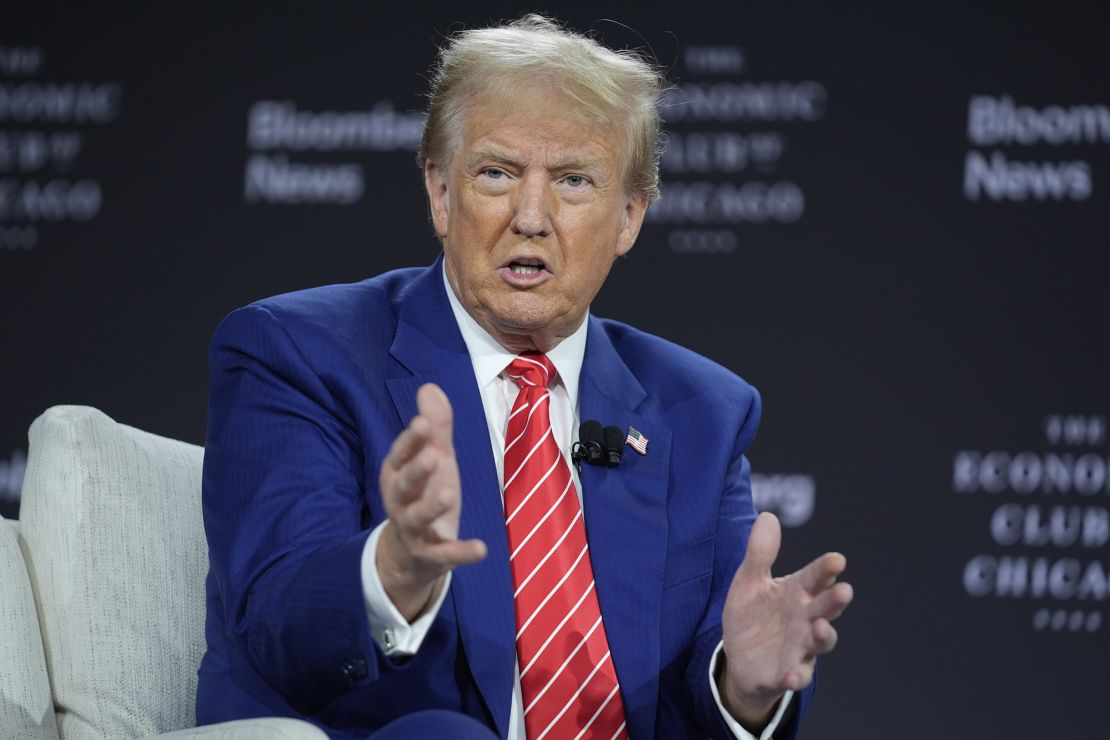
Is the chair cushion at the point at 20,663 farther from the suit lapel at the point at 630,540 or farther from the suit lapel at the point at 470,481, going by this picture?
the suit lapel at the point at 630,540

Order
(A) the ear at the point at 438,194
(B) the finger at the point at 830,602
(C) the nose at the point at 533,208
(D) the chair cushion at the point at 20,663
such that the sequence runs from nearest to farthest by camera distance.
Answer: (B) the finger at the point at 830,602
(D) the chair cushion at the point at 20,663
(C) the nose at the point at 533,208
(A) the ear at the point at 438,194

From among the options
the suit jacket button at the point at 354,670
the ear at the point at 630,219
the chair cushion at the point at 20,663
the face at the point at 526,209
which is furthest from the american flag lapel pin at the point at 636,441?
the chair cushion at the point at 20,663

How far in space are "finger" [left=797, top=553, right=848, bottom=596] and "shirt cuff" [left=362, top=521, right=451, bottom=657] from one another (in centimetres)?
48

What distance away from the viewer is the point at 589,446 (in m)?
2.22

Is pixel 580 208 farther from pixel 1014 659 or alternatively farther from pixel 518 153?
pixel 1014 659

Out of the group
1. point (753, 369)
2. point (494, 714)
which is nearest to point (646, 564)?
point (494, 714)

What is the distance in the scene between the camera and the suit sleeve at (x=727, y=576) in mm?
2100

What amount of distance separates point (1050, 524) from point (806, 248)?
998mm

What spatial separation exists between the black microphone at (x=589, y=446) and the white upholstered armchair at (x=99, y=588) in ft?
2.15

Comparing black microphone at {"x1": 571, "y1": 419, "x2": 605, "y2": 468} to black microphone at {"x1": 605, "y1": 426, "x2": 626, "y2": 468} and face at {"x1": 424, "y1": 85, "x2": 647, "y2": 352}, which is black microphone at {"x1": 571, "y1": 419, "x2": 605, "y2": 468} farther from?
face at {"x1": 424, "y1": 85, "x2": 647, "y2": 352}

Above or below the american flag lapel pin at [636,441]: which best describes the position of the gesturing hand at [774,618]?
below

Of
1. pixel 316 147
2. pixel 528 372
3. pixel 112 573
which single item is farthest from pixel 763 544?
pixel 316 147

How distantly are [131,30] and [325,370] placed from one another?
232 cm

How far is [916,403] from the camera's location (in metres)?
3.75
